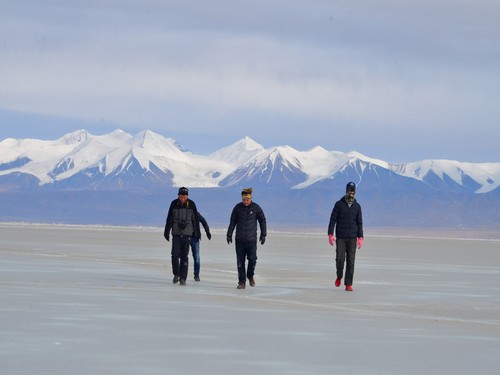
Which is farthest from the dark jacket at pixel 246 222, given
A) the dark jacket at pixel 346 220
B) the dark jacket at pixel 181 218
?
the dark jacket at pixel 346 220

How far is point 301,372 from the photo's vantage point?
33.3ft

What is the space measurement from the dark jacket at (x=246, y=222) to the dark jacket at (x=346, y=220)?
4.47 ft

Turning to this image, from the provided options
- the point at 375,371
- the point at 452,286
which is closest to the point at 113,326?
the point at 375,371

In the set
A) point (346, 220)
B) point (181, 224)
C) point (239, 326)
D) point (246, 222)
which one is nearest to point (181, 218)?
point (181, 224)

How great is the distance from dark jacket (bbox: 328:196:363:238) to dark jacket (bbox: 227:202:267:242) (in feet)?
4.47

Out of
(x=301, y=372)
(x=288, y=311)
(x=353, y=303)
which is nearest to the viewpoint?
(x=301, y=372)

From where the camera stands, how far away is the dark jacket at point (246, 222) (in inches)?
857

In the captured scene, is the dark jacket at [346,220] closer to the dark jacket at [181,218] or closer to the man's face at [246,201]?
the man's face at [246,201]

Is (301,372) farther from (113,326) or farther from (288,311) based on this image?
(288,311)

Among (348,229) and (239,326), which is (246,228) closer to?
(348,229)

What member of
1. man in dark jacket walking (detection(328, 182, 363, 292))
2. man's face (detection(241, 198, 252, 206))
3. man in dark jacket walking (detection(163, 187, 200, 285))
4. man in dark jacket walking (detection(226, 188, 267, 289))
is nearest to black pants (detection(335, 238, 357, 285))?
man in dark jacket walking (detection(328, 182, 363, 292))

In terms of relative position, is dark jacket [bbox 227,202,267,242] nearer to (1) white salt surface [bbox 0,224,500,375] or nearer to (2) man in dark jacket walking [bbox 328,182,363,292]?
(1) white salt surface [bbox 0,224,500,375]

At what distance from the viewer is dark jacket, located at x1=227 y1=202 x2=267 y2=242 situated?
71.4ft

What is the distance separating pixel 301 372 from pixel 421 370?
114 cm
